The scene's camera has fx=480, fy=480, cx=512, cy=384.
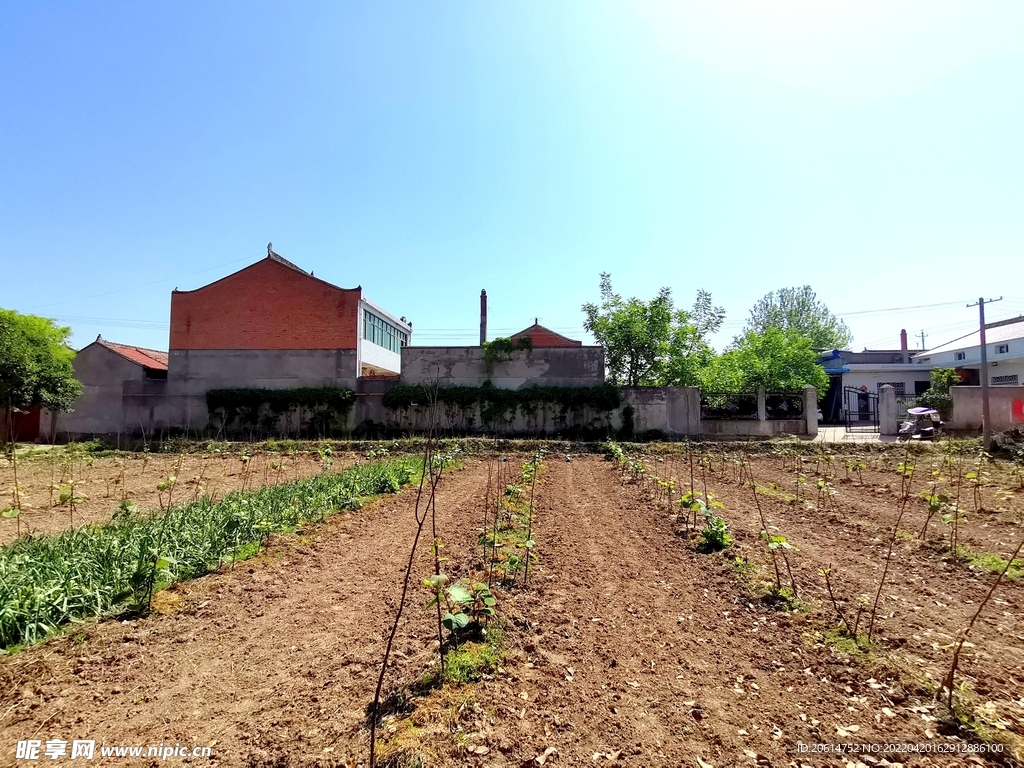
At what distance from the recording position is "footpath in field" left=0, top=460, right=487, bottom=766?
103 inches

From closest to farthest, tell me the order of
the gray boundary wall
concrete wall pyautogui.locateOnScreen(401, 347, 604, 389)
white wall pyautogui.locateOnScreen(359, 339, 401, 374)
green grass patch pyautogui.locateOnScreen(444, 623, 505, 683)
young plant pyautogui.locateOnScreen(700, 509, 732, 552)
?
green grass patch pyautogui.locateOnScreen(444, 623, 505, 683)
young plant pyautogui.locateOnScreen(700, 509, 732, 552)
the gray boundary wall
concrete wall pyautogui.locateOnScreen(401, 347, 604, 389)
white wall pyautogui.locateOnScreen(359, 339, 401, 374)

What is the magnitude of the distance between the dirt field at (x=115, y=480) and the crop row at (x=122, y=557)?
76cm

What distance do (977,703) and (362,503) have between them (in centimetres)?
780

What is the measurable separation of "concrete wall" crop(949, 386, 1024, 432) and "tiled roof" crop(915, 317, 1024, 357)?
15777mm

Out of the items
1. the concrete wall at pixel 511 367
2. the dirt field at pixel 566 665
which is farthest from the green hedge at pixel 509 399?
the dirt field at pixel 566 665

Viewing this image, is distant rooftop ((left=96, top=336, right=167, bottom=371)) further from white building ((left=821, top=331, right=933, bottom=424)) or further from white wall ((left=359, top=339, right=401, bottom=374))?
white building ((left=821, top=331, right=933, bottom=424))

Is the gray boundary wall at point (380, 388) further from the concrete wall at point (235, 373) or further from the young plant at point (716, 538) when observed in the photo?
the young plant at point (716, 538)

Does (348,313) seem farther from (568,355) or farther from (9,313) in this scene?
(9,313)

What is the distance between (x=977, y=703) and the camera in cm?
280

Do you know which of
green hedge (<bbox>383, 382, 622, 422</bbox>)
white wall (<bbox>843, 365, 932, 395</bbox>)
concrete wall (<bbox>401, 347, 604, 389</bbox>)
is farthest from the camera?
white wall (<bbox>843, 365, 932, 395</bbox>)

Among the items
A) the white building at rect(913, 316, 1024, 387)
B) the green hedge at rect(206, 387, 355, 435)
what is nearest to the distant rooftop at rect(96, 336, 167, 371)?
the green hedge at rect(206, 387, 355, 435)

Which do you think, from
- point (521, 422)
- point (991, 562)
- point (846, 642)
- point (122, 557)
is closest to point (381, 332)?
point (521, 422)

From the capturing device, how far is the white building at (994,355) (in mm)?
30219

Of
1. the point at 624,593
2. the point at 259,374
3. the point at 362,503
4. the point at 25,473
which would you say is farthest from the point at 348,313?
the point at 624,593
